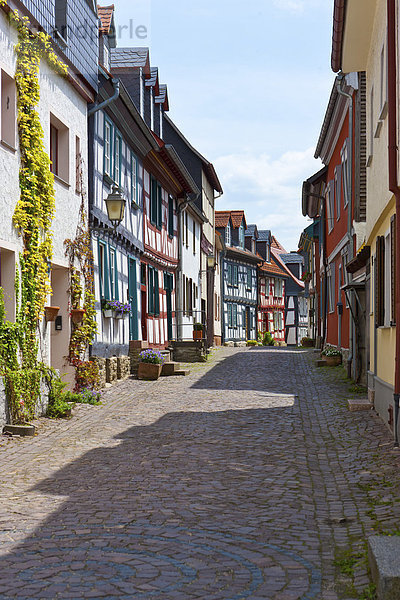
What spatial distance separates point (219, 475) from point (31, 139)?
5867 mm

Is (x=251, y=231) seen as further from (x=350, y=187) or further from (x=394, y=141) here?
(x=394, y=141)

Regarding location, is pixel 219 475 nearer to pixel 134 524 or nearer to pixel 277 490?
pixel 277 490

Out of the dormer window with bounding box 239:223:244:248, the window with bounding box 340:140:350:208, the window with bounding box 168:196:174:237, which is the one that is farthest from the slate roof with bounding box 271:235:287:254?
the window with bounding box 340:140:350:208

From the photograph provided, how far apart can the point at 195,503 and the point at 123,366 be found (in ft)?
38.9

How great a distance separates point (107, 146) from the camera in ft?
53.9

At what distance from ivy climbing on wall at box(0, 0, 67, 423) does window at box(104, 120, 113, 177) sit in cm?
464

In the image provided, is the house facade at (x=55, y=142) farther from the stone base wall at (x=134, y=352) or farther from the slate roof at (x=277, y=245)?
the slate roof at (x=277, y=245)

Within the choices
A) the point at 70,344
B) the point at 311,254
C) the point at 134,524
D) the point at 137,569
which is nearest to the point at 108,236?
the point at 70,344

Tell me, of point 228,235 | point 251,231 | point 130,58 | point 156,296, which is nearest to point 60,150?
point 130,58

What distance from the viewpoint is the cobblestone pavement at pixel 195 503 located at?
4.29m

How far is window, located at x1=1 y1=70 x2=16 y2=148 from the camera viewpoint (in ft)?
34.2

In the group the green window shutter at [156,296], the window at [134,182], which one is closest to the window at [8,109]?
the window at [134,182]

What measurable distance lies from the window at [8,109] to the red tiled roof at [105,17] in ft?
22.3

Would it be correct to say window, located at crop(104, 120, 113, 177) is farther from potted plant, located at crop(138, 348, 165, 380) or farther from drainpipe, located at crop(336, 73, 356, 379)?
drainpipe, located at crop(336, 73, 356, 379)
